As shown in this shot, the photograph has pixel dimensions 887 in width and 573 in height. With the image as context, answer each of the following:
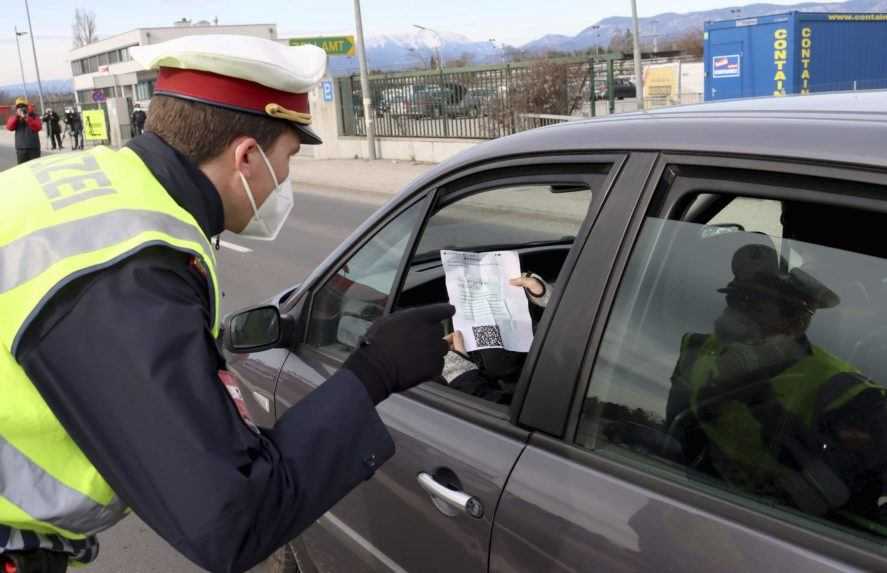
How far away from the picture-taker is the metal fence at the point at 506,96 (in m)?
16.5

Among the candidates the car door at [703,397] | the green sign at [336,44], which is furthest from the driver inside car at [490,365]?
the green sign at [336,44]

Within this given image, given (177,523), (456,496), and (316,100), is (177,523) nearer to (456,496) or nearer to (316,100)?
(456,496)

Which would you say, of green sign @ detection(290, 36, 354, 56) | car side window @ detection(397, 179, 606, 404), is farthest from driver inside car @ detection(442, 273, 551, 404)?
green sign @ detection(290, 36, 354, 56)

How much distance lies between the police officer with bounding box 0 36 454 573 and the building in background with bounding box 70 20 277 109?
5783 centimetres

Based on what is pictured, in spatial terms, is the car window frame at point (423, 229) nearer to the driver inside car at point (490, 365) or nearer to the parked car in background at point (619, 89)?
the driver inside car at point (490, 365)

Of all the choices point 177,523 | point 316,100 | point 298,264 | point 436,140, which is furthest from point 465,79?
point 177,523

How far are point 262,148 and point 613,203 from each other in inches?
28.4

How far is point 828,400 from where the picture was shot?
58.0 inches

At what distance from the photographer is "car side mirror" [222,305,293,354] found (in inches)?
96.3

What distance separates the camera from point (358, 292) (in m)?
2.53

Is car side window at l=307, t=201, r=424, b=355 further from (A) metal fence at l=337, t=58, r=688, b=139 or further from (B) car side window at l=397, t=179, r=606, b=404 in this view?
(A) metal fence at l=337, t=58, r=688, b=139

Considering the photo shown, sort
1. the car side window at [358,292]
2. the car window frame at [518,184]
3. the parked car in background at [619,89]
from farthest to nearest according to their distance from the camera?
the parked car in background at [619,89], the car side window at [358,292], the car window frame at [518,184]

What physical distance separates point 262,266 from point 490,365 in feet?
23.6

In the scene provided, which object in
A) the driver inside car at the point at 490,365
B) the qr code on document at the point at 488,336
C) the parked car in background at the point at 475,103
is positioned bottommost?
the driver inside car at the point at 490,365
